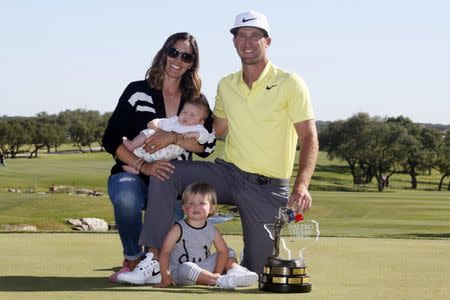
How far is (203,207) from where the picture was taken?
6488 millimetres

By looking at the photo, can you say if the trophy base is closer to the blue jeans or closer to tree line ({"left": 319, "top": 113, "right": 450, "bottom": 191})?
the blue jeans

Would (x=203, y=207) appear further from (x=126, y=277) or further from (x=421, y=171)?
(x=421, y=171)

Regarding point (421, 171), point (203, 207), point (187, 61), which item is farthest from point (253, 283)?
point (421, 171)

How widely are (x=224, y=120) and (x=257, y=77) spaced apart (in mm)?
561

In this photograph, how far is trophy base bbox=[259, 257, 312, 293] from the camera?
5.94 metres

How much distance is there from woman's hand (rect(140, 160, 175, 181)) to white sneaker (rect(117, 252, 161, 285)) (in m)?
0.61

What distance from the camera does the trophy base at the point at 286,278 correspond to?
234 inches

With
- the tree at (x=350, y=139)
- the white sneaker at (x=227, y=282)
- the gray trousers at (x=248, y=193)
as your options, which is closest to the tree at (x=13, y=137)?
the tree at (x=350, y=139)

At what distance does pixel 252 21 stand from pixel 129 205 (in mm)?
1789

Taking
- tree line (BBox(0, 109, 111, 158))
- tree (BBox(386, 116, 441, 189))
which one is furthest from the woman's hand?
tree line (BBox(0, 109, 111, 158))

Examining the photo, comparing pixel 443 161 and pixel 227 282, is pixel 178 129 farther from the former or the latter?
pixel 443 161

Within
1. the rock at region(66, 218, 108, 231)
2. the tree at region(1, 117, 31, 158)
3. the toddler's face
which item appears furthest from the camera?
the tree at region(1, 117, 31, 158)

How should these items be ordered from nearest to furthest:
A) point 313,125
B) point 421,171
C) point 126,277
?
point 126,277
point 313,125
point 421,171

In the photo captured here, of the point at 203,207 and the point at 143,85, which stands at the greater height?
the point at 143,85
